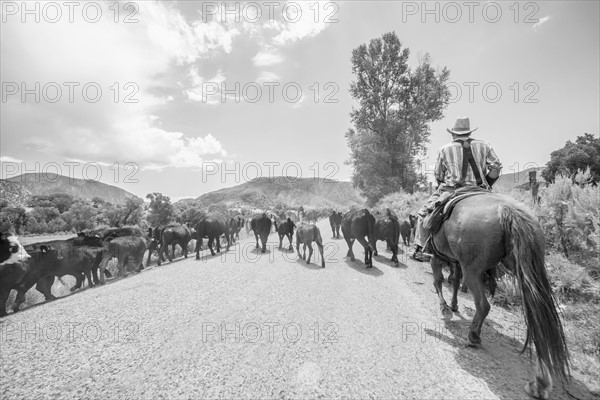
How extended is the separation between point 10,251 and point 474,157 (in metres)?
9.96

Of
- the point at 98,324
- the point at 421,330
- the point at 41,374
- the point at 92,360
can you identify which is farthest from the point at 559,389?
the point at 98,324

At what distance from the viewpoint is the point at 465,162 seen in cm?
432

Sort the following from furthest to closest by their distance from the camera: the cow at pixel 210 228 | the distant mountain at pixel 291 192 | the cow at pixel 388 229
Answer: the distant mountain at pixel 291 192, the cow at pixel 210 228, the cow at pixel 388 229

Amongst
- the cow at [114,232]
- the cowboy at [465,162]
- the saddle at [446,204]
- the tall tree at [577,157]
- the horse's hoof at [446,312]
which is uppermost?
the tall tree at [577,157]

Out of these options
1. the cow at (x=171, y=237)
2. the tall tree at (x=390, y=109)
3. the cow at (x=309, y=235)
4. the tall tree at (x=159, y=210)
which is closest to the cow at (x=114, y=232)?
the cow at (x=171, y=237)

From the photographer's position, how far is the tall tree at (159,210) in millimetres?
35625

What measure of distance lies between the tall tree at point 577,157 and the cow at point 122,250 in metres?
39.5

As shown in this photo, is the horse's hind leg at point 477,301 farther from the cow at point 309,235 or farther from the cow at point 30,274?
the cow at point 30,274

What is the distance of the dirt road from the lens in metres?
2.78

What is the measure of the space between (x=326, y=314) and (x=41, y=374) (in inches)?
162

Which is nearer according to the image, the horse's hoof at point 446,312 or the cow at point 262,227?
the horse's hoof at point 446,312

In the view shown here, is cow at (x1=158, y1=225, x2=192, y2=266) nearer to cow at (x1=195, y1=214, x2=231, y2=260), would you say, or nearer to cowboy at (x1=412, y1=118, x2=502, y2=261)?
cow at (x1=195, y1=214, x2=231, y2=260)

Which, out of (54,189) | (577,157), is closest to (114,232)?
(577,157)

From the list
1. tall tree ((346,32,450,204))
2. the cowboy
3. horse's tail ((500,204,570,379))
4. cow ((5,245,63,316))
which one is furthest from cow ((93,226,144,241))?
tall tree ((346,32,450,204))
